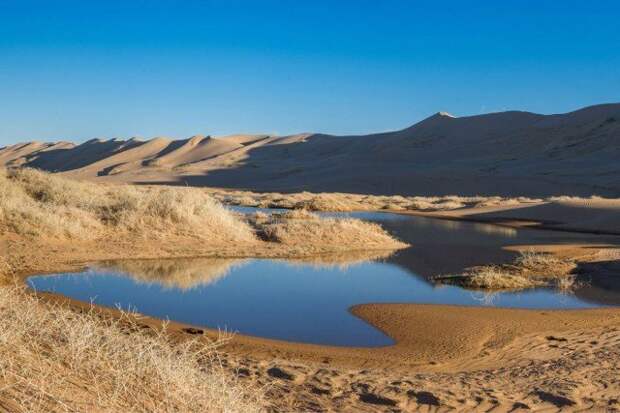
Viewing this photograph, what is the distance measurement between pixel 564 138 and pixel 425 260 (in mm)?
77219

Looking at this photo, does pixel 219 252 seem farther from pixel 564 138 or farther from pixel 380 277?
pixel 564 138

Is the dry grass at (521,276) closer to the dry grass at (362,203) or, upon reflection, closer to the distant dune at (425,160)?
the dry grass at (362,203)

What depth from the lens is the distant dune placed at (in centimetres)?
6819

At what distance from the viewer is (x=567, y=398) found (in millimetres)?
7215

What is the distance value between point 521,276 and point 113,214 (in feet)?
43.4

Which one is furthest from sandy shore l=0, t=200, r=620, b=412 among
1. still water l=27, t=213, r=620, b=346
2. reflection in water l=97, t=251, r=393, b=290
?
reflection in water l=97, t=251, r=393, b=290

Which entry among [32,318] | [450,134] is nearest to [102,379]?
[32,318]

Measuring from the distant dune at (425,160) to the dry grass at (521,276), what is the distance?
138 feet

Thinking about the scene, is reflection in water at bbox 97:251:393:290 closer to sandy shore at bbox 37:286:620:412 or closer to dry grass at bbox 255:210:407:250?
dry grass at bbox 255:210:407:250

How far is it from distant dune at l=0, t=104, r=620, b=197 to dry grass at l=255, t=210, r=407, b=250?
39.4 meters

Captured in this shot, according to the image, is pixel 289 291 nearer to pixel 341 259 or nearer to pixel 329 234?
pixel 341 259

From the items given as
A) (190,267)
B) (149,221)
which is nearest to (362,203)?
(149,221)

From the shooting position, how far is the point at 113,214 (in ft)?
71.3

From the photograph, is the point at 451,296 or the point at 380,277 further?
the point at 380,277
